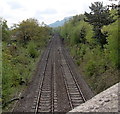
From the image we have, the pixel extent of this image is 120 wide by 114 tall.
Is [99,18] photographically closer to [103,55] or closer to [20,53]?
[103,55]

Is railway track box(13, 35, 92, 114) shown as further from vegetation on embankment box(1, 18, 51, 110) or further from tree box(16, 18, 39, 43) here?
tree box(16, 18, 39, 43)

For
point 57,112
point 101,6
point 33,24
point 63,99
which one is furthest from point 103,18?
point 33,24

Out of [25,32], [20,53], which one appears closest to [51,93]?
[20,53]

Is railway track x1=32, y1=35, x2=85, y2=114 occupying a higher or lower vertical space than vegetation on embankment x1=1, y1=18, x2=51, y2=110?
lower

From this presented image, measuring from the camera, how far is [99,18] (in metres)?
35.5

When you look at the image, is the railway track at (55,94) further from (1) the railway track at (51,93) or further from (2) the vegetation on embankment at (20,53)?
(2) the vegetation on embankment at (20,53)

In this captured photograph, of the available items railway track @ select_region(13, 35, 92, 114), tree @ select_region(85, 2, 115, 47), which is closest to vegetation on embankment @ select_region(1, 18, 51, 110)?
railway track @ select_region(13, 35, 92, 114)

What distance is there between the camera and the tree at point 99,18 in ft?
113

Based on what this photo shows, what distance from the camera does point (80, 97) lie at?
2003 cm

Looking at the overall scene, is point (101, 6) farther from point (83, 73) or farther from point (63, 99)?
point (63, 99)

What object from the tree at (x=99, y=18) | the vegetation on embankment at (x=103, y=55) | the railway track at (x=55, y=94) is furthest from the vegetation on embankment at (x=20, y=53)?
the tree at (x=99, y=18)

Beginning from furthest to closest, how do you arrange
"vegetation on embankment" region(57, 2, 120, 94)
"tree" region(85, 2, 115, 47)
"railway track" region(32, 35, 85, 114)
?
1. "tree" region(85, 2, 115, 47)
2. "vegetation on embankment" region(57, 2, 120, 94)
3. "railway track" region(32, 35, 85, 114)

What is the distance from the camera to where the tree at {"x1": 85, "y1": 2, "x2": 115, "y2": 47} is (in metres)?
34.6

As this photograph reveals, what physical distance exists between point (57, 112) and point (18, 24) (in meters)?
47.2
